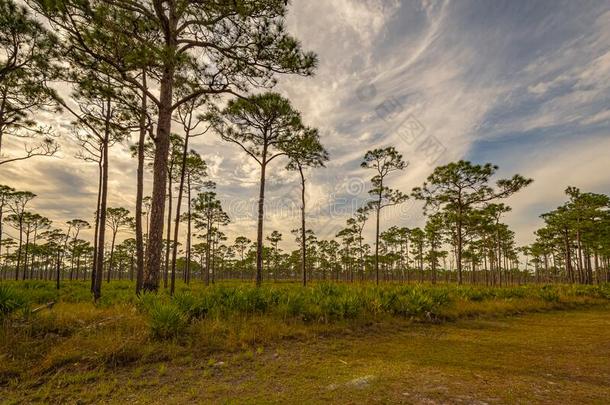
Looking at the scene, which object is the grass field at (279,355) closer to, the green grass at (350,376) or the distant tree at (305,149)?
the green grass at (350,376)

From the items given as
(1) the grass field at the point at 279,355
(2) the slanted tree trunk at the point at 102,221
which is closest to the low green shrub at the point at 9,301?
(1) the grass field at the point at 279,355

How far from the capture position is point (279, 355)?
5.42m

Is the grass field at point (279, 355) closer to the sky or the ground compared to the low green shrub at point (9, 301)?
closer to the ground

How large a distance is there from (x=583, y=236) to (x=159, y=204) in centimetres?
4808

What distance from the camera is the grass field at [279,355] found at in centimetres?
368

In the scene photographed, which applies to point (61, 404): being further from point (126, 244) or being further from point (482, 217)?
point (126, 244)

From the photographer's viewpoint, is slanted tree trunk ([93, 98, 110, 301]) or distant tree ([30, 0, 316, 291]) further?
slanted tree trunk ([93, 98, 110, 301])

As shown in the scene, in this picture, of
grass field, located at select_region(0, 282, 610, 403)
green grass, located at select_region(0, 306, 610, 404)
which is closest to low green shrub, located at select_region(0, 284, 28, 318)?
grass field, located at select_region(0, 282, 610, 403)

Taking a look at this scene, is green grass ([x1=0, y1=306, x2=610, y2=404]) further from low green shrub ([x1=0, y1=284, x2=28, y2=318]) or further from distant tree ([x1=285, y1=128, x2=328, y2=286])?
distant tree ([x1=285, y1=128, x2=328, y2=286])

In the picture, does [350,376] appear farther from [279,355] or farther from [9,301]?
[9,301]

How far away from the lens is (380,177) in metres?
28.7

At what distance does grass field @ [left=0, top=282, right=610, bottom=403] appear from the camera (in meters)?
3.68

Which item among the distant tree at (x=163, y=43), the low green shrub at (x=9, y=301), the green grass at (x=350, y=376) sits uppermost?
the distant tree at (x=163, y=43)

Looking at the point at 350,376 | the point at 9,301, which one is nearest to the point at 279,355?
the point at 350,376
